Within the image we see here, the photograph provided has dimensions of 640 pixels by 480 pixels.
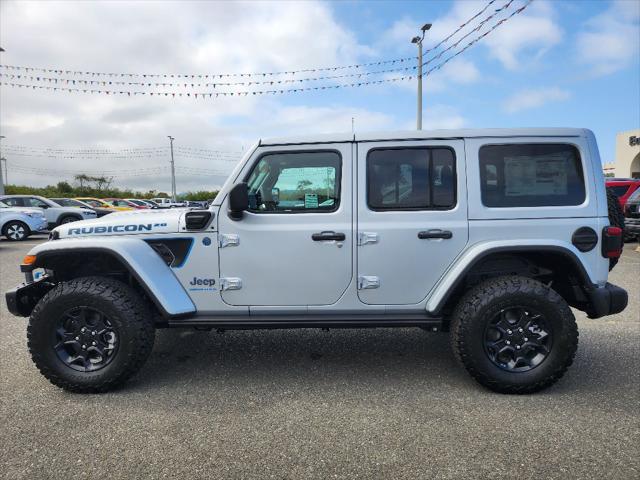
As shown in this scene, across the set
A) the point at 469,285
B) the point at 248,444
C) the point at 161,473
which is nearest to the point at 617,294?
the point at 469,285

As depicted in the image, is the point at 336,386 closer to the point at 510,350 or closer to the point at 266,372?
the point at 266,372

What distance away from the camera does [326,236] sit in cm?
303

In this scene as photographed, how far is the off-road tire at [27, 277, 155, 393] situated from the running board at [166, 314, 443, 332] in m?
0.27

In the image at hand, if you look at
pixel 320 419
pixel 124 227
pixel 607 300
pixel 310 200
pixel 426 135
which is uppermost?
pixel 426 135

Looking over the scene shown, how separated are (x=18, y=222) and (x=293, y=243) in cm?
1450

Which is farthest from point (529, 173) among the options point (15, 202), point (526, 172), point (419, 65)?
point (15, 202)

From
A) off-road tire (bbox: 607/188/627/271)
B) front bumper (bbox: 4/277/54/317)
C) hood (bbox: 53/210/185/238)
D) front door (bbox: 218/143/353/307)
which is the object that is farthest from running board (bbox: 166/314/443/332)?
off-road tire (bbox: 607/188/627/271)

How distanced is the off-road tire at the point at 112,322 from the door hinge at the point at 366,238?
1673 mm

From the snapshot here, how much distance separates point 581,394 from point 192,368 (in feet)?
9.76

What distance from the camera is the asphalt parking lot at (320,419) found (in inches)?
87.8

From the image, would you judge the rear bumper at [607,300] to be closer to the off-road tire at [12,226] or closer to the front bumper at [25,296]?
the front bumper at [25,296]

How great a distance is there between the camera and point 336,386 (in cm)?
314

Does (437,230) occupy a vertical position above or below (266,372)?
above

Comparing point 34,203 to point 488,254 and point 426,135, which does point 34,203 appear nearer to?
point 426,135
